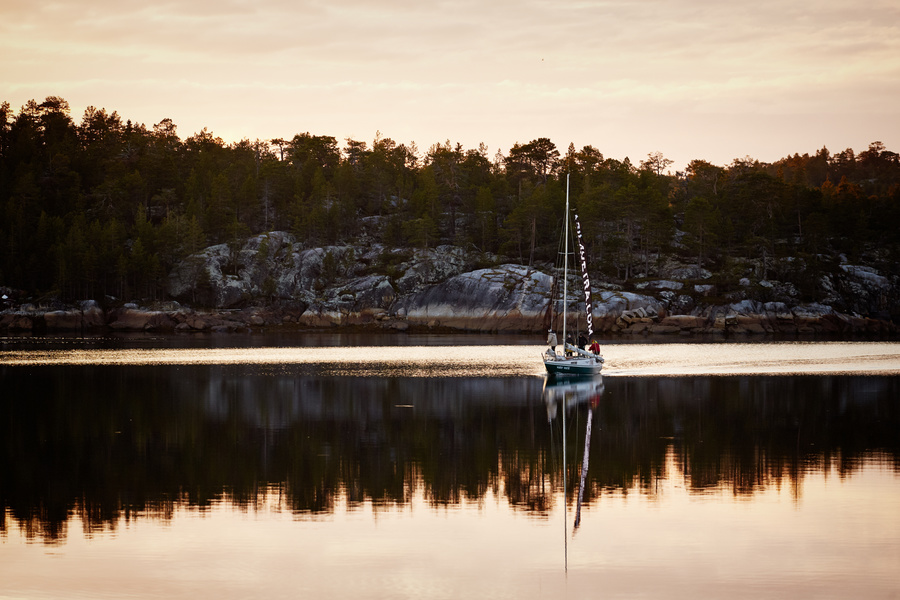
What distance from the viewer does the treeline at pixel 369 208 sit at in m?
147

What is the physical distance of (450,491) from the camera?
79.9 feet

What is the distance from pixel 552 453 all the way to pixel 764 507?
898 centimetres

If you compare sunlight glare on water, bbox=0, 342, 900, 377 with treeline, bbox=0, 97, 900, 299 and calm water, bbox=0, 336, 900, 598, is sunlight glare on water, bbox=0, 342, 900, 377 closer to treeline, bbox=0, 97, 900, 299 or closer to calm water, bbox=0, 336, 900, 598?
calm water, bbox=0, 336, 900, 598

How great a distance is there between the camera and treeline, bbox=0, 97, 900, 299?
146875 millimetres

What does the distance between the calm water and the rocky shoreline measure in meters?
75.4

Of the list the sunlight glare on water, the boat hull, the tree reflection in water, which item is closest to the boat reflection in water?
the tree reflection in water

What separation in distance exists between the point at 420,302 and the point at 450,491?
378 feet

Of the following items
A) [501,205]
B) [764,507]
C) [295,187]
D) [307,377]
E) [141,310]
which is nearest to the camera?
[764,507]

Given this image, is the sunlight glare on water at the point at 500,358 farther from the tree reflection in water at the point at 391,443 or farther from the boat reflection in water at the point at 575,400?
the tree reflection in water at the point at 391,443

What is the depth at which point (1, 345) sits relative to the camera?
99.4 metres

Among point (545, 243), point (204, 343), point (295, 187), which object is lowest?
point (204, 343)

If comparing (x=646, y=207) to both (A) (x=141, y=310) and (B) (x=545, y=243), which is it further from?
(A) (x=141, y=310)

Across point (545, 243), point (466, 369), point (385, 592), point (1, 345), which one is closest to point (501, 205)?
point (545, 243)

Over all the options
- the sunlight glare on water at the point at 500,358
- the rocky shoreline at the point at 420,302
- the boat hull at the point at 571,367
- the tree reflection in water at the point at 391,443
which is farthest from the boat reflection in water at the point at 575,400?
the rocky shoreline at the point at 420,302
